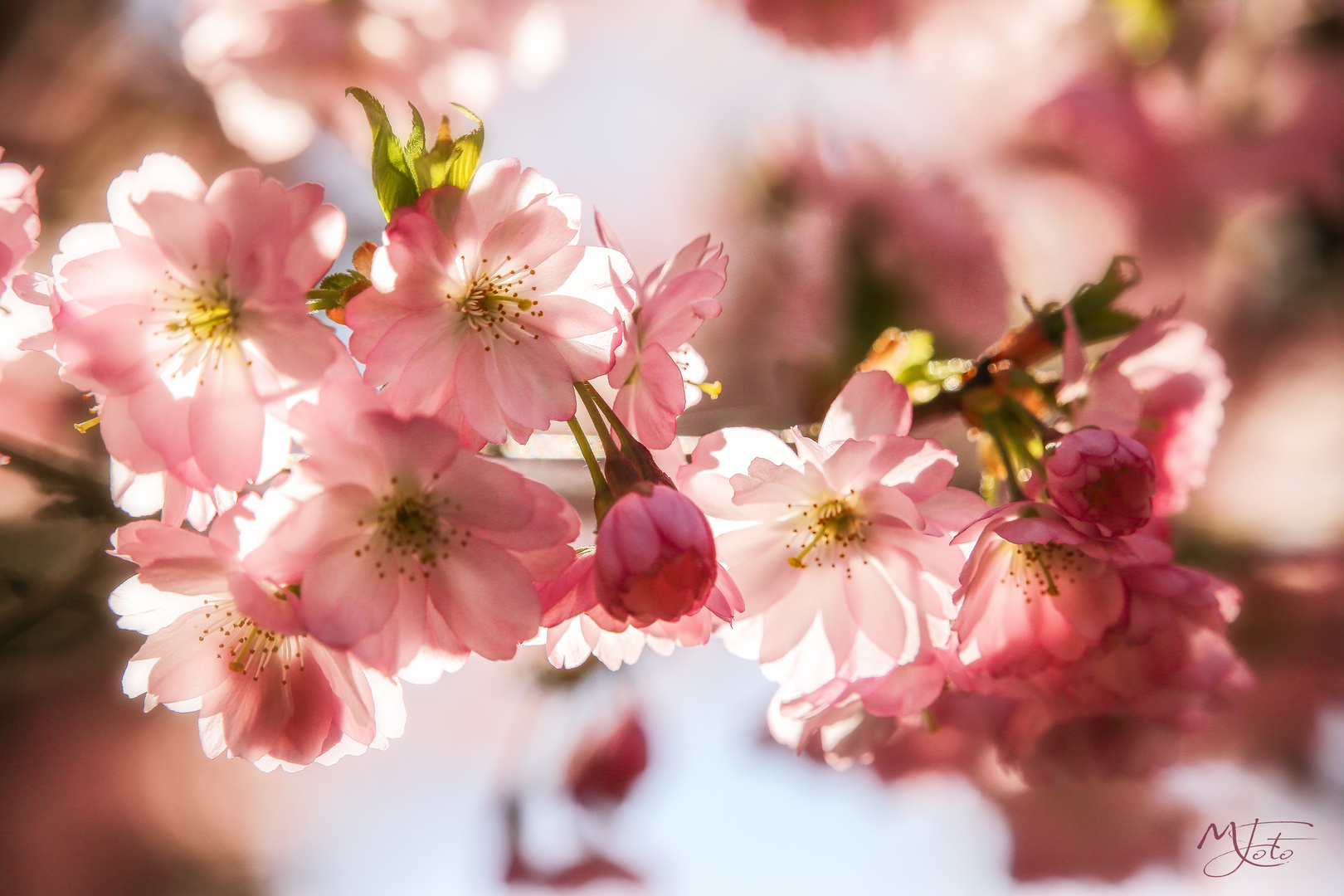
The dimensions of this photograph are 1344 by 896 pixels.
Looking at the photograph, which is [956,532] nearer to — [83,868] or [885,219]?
[885,219]

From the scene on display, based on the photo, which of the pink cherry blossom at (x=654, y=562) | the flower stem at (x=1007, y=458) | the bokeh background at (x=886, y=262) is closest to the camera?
the pink cherry blossom at (x=654, y=562)

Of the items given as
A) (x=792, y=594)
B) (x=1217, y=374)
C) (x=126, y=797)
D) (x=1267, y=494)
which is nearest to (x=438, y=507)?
(x=792, y=594)

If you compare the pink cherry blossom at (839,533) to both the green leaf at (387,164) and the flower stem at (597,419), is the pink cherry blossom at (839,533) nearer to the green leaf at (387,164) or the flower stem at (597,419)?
the flower stem at (597,419)

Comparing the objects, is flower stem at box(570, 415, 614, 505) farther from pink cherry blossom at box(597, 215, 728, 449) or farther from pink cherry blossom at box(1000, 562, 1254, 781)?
pink cherry blossom at box(1000, 562, 1254, 781)

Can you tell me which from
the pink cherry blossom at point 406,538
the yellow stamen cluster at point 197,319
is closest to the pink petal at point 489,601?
the pink cherry blossom at point 406,538

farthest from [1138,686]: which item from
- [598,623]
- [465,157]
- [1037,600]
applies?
[465,157]

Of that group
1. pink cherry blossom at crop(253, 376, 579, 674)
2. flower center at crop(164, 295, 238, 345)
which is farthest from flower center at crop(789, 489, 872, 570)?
flower center at crop(164, 295, 238, 345)
